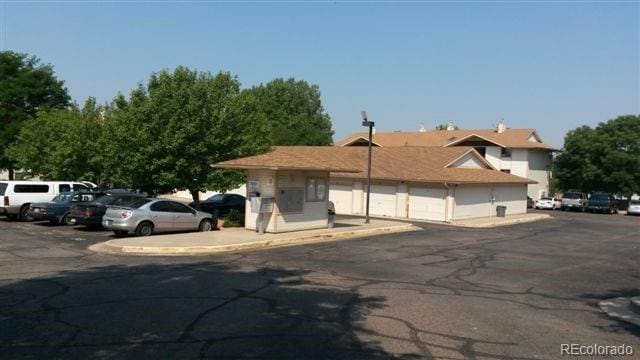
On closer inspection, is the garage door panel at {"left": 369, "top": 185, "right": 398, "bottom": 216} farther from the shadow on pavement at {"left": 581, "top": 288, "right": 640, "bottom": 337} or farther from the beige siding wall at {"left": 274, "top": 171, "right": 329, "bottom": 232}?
the shadow on pavement at {"left": 581, "top": 288, "right": 640, "bottom": 337}

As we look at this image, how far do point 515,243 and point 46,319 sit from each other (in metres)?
18.4

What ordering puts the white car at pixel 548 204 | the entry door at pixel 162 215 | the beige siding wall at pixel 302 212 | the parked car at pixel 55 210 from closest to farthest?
the entry door at pixel 162 215
the beige siding wall at pixel 302 212
the parked car at pixel 55 210
the white car at pixel 548 204

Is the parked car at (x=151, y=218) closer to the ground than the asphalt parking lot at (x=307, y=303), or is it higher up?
higher up

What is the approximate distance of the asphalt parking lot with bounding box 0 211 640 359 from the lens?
7441mm

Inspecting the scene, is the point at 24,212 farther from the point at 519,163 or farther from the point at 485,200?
→ the point at 519,163

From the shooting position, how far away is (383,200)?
36.0 m

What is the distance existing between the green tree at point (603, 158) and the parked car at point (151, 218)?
160ft

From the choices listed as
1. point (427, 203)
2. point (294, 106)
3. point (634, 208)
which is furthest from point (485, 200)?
point (294, 106)

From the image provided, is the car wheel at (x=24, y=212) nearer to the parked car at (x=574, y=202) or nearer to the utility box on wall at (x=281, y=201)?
the utility box on wall at (x=281, y=201)

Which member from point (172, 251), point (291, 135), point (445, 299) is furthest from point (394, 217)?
point (291, 135)

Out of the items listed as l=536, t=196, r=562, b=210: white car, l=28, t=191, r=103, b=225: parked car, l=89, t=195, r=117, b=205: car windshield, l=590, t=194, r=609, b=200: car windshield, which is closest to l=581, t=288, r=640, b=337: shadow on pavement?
l=89, t=195, r=117, b=205: car windshield

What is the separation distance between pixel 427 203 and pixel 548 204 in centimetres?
2602

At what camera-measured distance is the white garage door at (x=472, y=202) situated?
33875 millimetres

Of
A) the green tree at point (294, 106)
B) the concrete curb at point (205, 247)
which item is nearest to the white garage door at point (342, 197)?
the concrete curb at point (205, 247)
